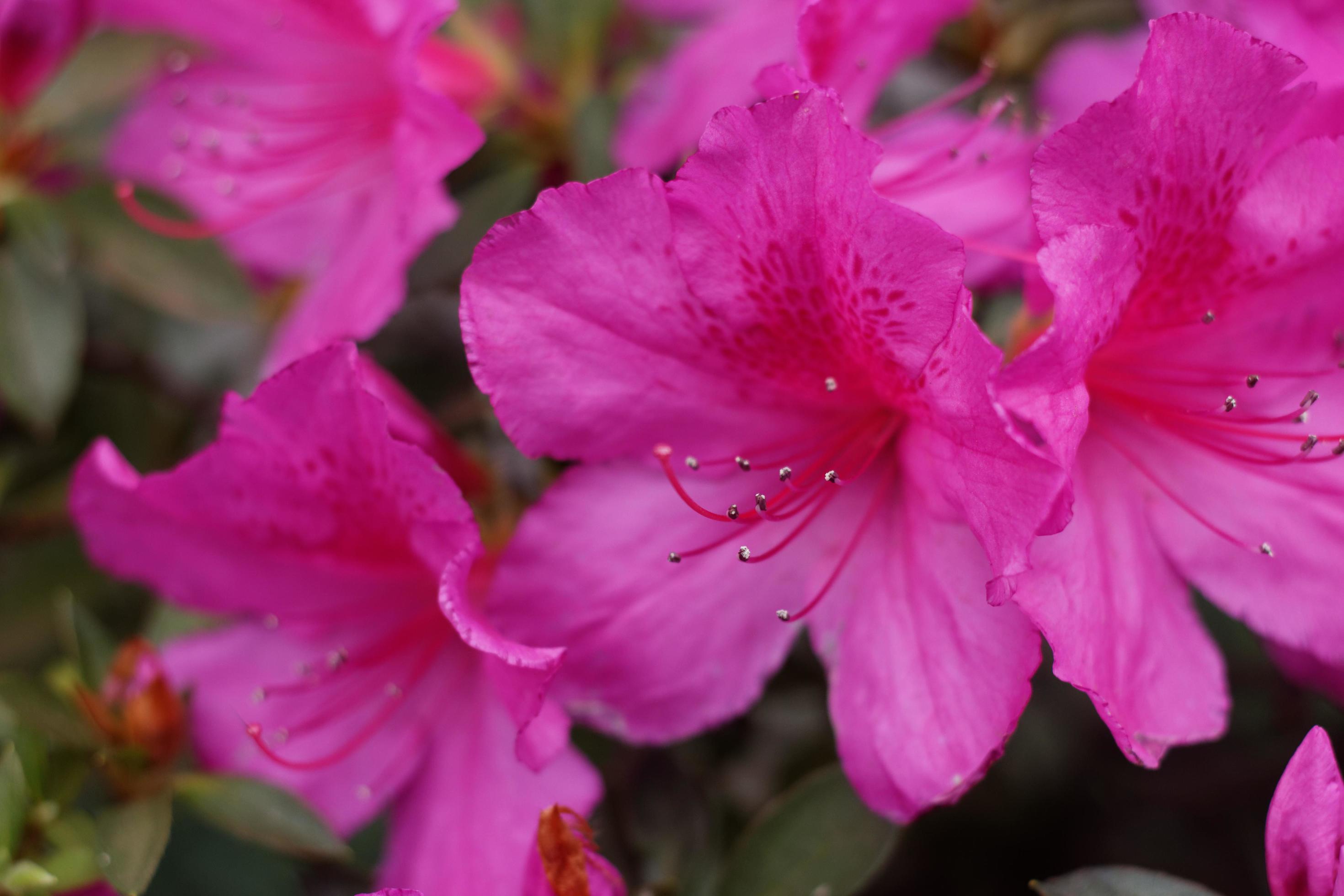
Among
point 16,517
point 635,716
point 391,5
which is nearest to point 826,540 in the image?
point 635,716

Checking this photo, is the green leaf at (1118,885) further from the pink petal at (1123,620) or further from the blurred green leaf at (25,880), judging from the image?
the blurred green leaf at (25,880)

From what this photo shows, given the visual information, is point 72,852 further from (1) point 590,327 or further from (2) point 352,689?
(1) point 590,327

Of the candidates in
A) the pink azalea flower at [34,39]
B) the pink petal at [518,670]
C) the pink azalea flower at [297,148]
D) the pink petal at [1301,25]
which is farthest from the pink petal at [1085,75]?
the pink azalea flower at [34,39]

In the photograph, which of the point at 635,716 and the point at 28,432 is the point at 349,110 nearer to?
the point at 28,432

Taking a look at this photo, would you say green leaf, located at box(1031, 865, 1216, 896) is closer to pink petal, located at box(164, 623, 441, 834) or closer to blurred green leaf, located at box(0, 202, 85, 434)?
pink petal, located at box(164, 623, 441, 834)

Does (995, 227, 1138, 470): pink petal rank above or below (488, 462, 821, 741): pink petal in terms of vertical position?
above

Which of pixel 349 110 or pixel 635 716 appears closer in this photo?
pixel 635 716

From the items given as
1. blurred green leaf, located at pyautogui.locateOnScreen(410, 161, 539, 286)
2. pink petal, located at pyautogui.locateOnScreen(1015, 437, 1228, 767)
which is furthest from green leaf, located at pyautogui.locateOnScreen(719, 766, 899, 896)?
blurred green leaf, located at pyautogui.locateOnScreen(410, 161, 539, 286)
